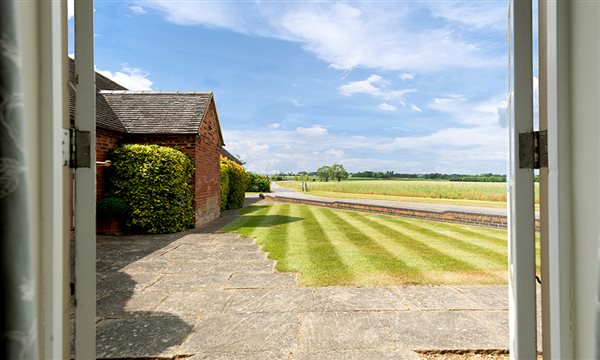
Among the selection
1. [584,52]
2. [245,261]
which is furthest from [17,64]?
[245,261]

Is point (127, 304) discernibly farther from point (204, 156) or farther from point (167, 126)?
point (204, 156)

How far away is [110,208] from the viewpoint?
329 inches

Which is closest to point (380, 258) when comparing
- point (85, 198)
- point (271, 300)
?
point (271, 300)

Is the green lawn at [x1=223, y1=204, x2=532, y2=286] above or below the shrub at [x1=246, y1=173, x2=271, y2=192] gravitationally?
below

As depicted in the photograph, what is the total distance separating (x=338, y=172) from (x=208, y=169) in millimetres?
55305

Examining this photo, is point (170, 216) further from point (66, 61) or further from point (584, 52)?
point (584, 52)

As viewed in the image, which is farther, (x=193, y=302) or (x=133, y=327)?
(x=193, y=302)

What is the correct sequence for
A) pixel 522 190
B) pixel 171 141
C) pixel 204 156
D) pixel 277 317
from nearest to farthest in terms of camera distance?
1. pixel 522 190
2. pixel 277 317
3. pixel 171 141
4. pixel 204 156

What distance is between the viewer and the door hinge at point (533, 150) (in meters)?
1.47

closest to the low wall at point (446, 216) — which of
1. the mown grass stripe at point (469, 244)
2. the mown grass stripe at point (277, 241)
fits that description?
the mown grass stripe at point (469, 244)

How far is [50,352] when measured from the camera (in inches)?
47.6

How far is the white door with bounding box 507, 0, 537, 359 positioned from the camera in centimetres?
155

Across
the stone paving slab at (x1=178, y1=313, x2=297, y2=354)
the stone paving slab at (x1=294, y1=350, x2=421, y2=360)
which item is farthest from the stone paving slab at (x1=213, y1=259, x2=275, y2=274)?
the stone paving slab at (x1=294, y1=350, x2=421, y2=360)

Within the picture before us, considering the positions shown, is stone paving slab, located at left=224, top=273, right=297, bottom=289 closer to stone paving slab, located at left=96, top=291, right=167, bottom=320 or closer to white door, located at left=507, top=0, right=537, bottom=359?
stone paving slab, located at left=96, top=291, right=167, bottom=320
